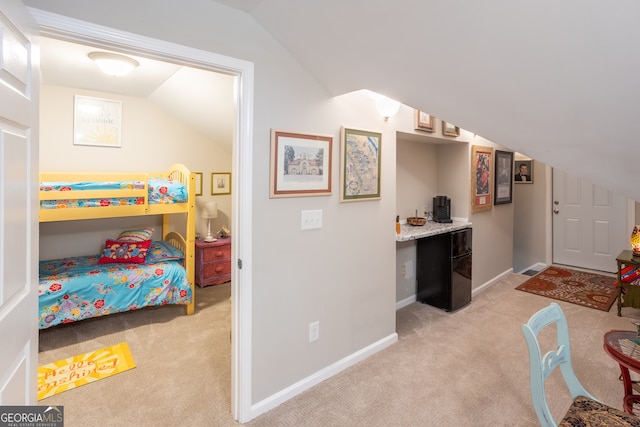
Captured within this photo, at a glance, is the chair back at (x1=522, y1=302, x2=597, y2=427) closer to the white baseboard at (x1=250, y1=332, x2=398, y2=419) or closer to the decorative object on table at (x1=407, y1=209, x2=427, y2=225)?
the white baseboard at (x1=250, y1=332, x2=398, y2=419)

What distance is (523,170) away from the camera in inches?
215

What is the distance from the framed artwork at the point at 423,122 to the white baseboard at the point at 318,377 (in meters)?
1.82

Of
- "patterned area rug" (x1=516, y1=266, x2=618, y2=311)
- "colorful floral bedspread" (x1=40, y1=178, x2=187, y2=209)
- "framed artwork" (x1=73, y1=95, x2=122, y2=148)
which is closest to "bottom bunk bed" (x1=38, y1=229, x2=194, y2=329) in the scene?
"colorful floral bedspread" (x1=40, y1=178, x2=187, y2=209)

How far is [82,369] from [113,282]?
79cm

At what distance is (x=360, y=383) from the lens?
2.22 meters

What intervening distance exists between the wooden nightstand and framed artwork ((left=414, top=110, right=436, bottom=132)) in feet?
8.66

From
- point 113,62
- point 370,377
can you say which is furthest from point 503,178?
point 113,62

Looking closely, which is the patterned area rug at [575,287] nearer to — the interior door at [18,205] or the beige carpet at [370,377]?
the beige carpet at [370,377]

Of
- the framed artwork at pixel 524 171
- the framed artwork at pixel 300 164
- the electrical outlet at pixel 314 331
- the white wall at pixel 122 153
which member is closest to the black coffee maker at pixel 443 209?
the framed artwork at pixel 300 164

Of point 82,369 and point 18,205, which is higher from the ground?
point 18,205

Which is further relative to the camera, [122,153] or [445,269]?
[122,153]

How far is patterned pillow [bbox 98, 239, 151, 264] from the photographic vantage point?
335 cm

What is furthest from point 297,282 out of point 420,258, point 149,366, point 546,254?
point 546,254

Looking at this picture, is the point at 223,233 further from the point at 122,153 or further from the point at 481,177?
the point at 481,177
